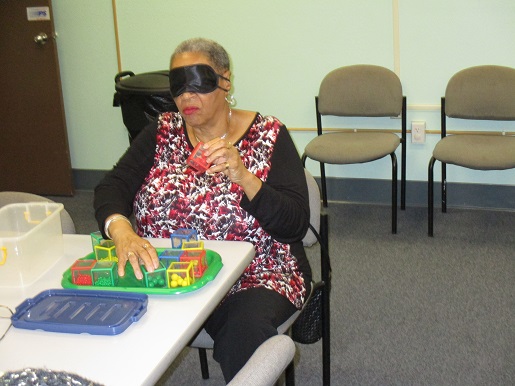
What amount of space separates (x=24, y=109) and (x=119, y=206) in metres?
2.86

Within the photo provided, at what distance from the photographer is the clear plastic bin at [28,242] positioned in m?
1.65

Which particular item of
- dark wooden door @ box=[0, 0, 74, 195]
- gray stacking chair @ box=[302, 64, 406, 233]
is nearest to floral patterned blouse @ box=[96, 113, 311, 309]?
Result: gray stacking chair @ box=[302, 64, 406, 233]

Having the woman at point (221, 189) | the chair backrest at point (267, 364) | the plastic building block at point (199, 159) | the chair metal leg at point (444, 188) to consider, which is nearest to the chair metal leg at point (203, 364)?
the woman at point (221, 189)

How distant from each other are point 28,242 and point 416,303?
180cm

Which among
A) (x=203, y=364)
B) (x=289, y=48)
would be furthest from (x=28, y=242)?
(x=289, y=48)

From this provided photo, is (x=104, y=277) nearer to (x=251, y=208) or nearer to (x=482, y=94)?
(x=251, y=208)

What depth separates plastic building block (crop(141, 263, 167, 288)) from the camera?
1.57 m

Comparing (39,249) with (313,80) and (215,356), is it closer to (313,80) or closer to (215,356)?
(215,356)

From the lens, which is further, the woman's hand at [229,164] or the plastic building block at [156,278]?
the woman's hand at [229,164]

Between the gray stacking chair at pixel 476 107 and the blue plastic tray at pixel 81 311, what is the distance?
2.38 m

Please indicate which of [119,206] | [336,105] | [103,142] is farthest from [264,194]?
Result: [103,142]

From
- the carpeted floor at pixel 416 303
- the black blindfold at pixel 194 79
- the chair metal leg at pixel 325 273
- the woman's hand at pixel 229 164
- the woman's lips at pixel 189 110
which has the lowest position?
the carpeted floor at pixel 416 303

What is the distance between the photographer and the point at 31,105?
4.57 m

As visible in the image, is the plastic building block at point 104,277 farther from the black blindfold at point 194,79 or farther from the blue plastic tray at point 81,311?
the black blindfold at point 194,79
